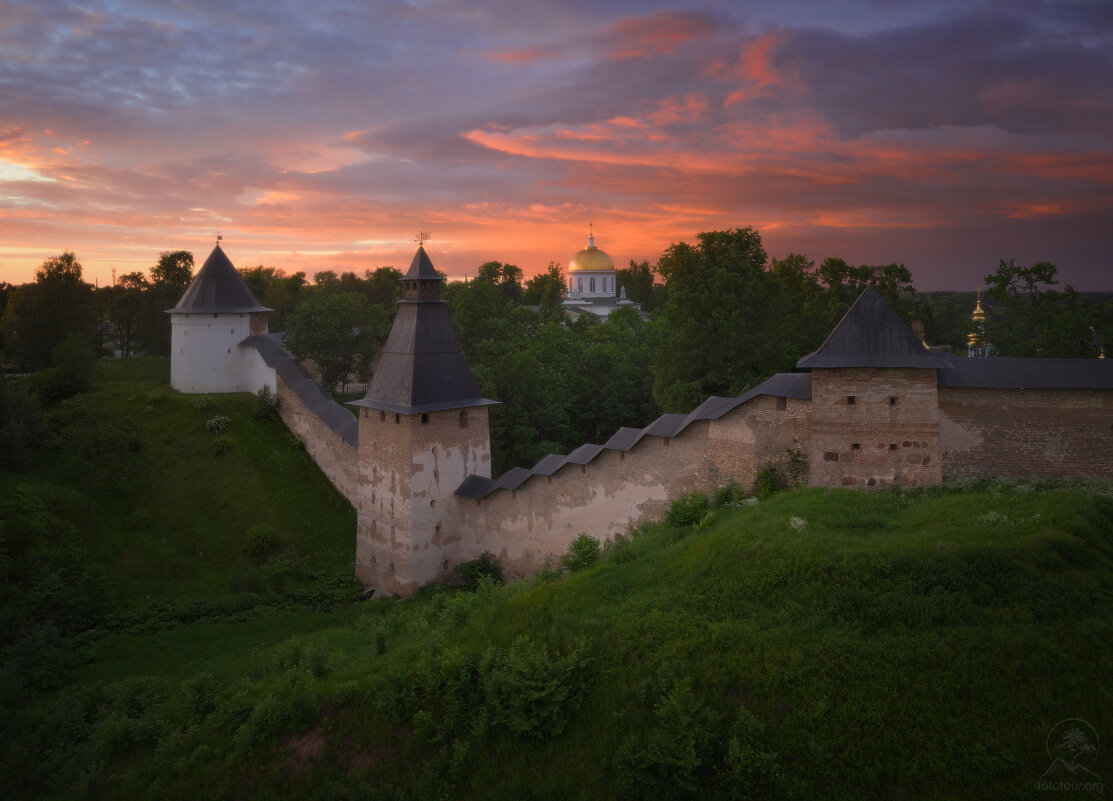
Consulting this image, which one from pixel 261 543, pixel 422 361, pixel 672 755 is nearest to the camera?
pixel 672 755

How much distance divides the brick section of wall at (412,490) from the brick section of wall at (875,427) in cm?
988

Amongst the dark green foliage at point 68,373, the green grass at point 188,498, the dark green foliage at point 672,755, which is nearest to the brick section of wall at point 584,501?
the green grass at point 188,498

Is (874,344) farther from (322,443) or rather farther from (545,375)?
(322,443)

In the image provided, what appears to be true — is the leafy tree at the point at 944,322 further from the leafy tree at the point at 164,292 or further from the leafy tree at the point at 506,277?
the leafy tree at the point at 164,292

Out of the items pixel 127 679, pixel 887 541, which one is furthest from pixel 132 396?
pixel 887 541

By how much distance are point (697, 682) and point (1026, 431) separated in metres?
10.7

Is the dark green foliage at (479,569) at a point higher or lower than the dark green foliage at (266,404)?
lower

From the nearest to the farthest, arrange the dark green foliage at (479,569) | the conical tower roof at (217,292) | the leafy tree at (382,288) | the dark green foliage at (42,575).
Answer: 1. the dark green foliage at (42,575)
2. the dark green foliage at (479,569)
3. the conical tower roof at (217,292)
4. the leafy tree at (382,288)

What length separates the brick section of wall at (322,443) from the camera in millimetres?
23953

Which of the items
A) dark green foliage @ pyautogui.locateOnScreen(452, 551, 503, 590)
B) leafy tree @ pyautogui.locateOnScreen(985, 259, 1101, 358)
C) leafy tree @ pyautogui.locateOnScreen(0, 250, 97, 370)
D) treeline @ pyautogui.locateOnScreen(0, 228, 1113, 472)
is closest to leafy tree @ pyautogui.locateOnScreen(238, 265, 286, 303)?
treeline @ pyautogui.locateOnScreen(0, 228, 1113, 472)

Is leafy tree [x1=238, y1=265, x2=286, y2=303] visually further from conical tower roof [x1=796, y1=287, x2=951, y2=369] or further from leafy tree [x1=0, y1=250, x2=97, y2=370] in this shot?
conical tower roof [x1=796, y1=287, x2=951, y2=369]

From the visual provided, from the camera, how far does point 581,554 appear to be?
16.7 m

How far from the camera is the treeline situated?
26703 millimetres

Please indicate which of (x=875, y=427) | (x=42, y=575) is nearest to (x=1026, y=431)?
(x=875, y=427)
